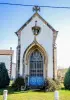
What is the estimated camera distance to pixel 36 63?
26281 mm

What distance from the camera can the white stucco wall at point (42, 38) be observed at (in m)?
25.8

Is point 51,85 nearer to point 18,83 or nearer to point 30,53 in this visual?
point 18,83

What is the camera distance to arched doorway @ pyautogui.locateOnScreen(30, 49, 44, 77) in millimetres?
26172

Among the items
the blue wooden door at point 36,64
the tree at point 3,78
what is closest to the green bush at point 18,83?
the blue wooden door at point 36,64

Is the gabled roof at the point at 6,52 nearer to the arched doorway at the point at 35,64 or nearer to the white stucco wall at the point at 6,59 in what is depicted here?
the white stucco wall at the point at 6,59

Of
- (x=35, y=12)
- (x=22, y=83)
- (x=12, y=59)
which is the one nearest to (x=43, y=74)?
(x=22, y=83)

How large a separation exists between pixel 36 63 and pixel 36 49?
4.80ft

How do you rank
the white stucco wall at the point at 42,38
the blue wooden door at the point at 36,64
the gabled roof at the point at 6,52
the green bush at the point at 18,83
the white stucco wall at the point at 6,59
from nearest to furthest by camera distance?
the green bush at the point at 18,83 → the white stucco wall at the point at 42,38 → the blue wooden door at the point at 36,64 → the white stucco wall at the point at 6,59 → the gabled roof at the point at 6,52

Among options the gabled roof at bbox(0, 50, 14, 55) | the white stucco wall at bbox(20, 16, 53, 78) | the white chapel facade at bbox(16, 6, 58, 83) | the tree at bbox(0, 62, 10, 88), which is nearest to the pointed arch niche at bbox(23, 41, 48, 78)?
the white chapel facade at bbox(16, 6, 58, 83)

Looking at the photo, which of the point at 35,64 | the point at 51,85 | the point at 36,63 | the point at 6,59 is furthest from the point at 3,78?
the point at 6,59

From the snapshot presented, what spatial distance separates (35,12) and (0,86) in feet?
28.2

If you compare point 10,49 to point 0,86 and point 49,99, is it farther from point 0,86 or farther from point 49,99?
point 49,99

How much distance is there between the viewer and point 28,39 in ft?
85.8

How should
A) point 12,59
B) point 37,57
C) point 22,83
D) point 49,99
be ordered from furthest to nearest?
point 12,59 → point 37,57 → point 22,83 → point 49,99
